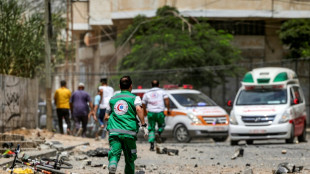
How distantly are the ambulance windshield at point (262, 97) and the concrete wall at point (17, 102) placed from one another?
20.9 ft

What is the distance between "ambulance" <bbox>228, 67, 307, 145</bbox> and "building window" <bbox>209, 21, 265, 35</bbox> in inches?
664

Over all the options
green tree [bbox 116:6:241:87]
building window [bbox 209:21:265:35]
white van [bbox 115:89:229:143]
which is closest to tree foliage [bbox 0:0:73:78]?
white van [bbox 115:89:229:143]

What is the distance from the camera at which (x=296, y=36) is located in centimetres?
3453

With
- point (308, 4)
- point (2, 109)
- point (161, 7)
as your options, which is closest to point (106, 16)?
point (161, 7)

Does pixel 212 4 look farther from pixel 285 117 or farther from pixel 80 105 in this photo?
pixel 285 117

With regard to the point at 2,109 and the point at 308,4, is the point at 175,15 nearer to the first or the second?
the point at 308,4

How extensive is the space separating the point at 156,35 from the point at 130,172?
22294 millimetres

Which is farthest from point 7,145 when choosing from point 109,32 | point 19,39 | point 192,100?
point 109,32

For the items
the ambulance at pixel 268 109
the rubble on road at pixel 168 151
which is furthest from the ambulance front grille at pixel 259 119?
the rubble on road at pixel 168 151

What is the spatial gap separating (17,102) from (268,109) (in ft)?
23.4

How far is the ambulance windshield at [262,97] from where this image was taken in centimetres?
1952

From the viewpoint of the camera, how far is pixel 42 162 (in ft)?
32.7

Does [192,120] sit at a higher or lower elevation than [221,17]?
lower

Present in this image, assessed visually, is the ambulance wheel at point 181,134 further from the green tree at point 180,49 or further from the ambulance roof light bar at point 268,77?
the green tree at point 180,49
